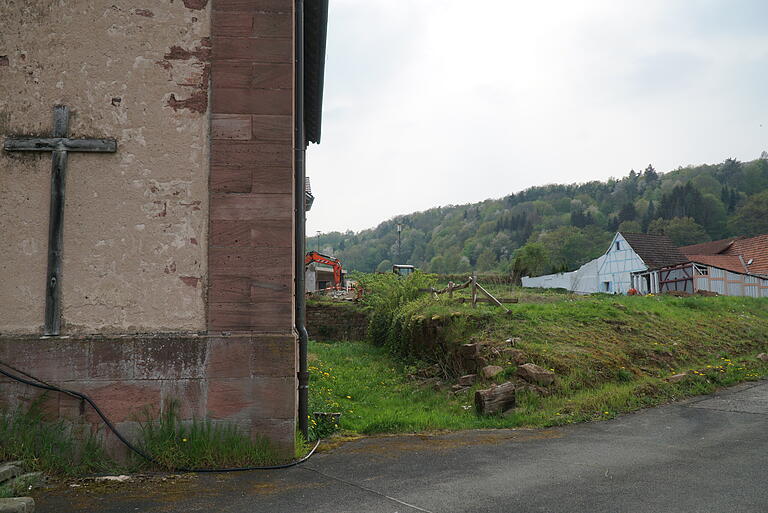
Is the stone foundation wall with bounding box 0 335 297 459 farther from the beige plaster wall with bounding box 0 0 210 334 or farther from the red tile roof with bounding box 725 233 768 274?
the red tile roof with bounding box 725 233 768 274

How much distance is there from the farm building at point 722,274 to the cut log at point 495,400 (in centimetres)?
2419

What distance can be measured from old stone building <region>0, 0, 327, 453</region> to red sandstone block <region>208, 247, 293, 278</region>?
14 mm

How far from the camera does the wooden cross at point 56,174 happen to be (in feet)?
18.6

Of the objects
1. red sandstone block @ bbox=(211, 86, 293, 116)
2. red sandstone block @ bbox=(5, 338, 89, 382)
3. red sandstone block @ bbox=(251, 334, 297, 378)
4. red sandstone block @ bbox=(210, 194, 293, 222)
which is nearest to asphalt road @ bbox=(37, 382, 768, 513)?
red sandstone block @ bbox=(251, 334, 297, 378)

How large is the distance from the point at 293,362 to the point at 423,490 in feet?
5.84

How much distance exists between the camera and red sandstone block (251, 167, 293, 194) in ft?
19.7

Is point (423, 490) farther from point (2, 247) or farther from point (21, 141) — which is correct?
point (21, 141)

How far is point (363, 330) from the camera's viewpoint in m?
24.1

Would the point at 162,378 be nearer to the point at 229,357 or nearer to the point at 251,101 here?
the point at 229,357

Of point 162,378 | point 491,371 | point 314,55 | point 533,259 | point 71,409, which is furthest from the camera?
point 533,259

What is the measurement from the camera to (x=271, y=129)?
239 inches

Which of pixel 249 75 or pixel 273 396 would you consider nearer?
pixel 273 396

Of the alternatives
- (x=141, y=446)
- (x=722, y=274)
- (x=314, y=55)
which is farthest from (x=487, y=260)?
(x=141, y=446)

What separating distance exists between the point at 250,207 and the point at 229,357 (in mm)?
1511
